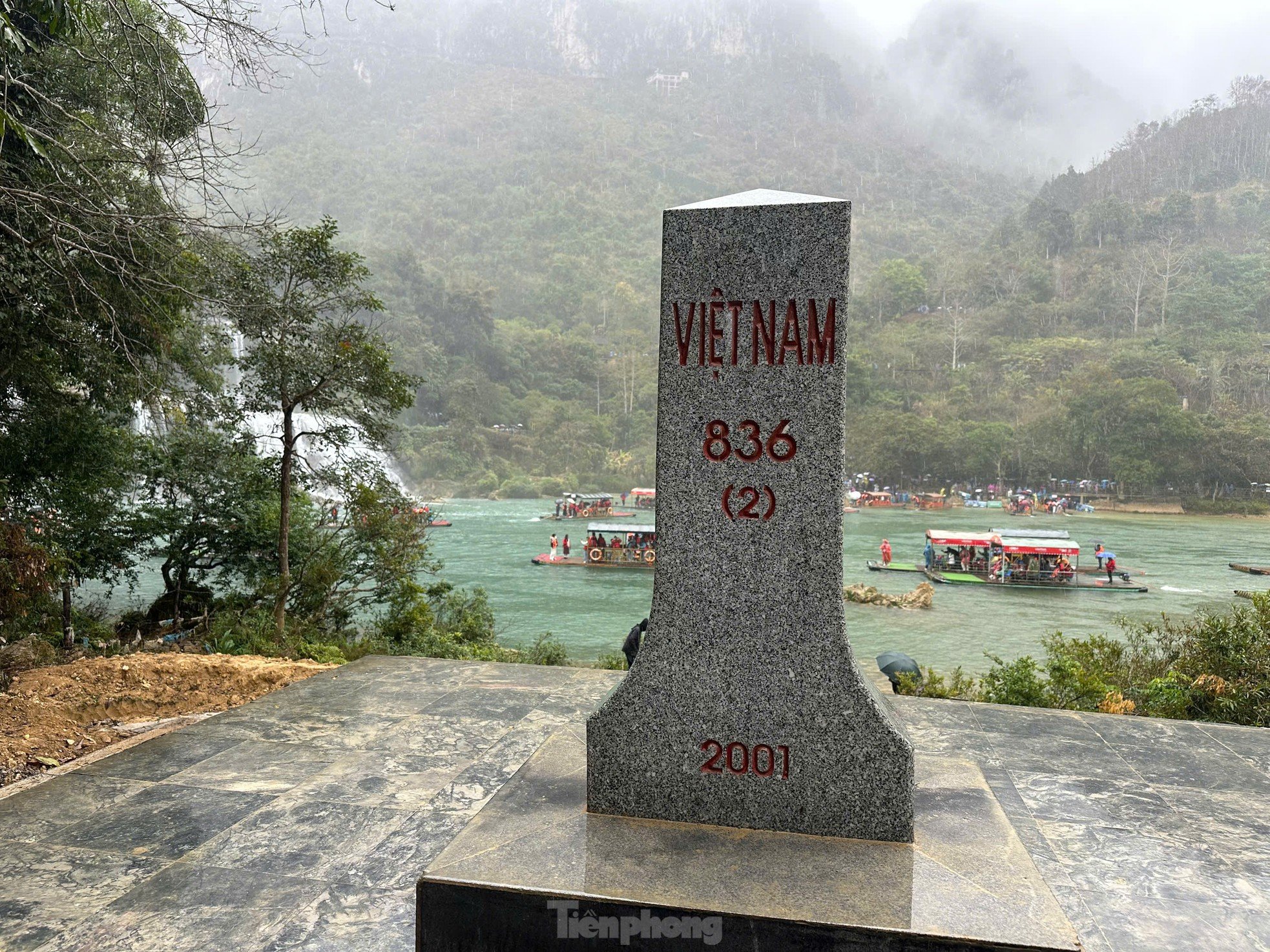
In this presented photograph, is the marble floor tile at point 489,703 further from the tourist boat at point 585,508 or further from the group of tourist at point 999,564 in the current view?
the tourist boat at point 585,508

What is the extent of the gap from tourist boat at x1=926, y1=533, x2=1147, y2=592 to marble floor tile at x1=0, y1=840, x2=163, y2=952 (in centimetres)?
2080

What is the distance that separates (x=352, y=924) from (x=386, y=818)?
2.36ft

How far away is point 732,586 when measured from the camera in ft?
7.17

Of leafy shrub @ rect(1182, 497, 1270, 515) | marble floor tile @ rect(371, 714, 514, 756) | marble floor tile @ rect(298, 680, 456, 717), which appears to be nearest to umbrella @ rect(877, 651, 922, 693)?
marble floor tile @ rect(371, 714, 514, 756)

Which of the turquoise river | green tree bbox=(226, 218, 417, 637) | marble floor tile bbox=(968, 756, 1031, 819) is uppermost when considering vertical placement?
green tree bbox=(226, 218, 417, 637)

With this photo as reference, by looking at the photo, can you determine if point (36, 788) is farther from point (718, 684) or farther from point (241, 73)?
point (241, 73)

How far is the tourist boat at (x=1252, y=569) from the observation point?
24031mm

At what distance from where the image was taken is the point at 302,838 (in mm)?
2740

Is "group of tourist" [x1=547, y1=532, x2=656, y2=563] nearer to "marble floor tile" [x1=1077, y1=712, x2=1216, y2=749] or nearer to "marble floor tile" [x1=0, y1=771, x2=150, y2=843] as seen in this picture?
"marble floor tile" [x1=1077, y1=712, x2=1216, y2=749]

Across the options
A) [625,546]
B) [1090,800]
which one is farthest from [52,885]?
[625,546]

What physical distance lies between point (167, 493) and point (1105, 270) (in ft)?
170

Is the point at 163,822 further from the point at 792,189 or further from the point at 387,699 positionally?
the point at 792,189

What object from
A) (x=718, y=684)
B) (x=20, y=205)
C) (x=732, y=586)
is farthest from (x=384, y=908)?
(x=20, y=205)

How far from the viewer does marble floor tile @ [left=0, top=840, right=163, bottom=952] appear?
7.17ft
